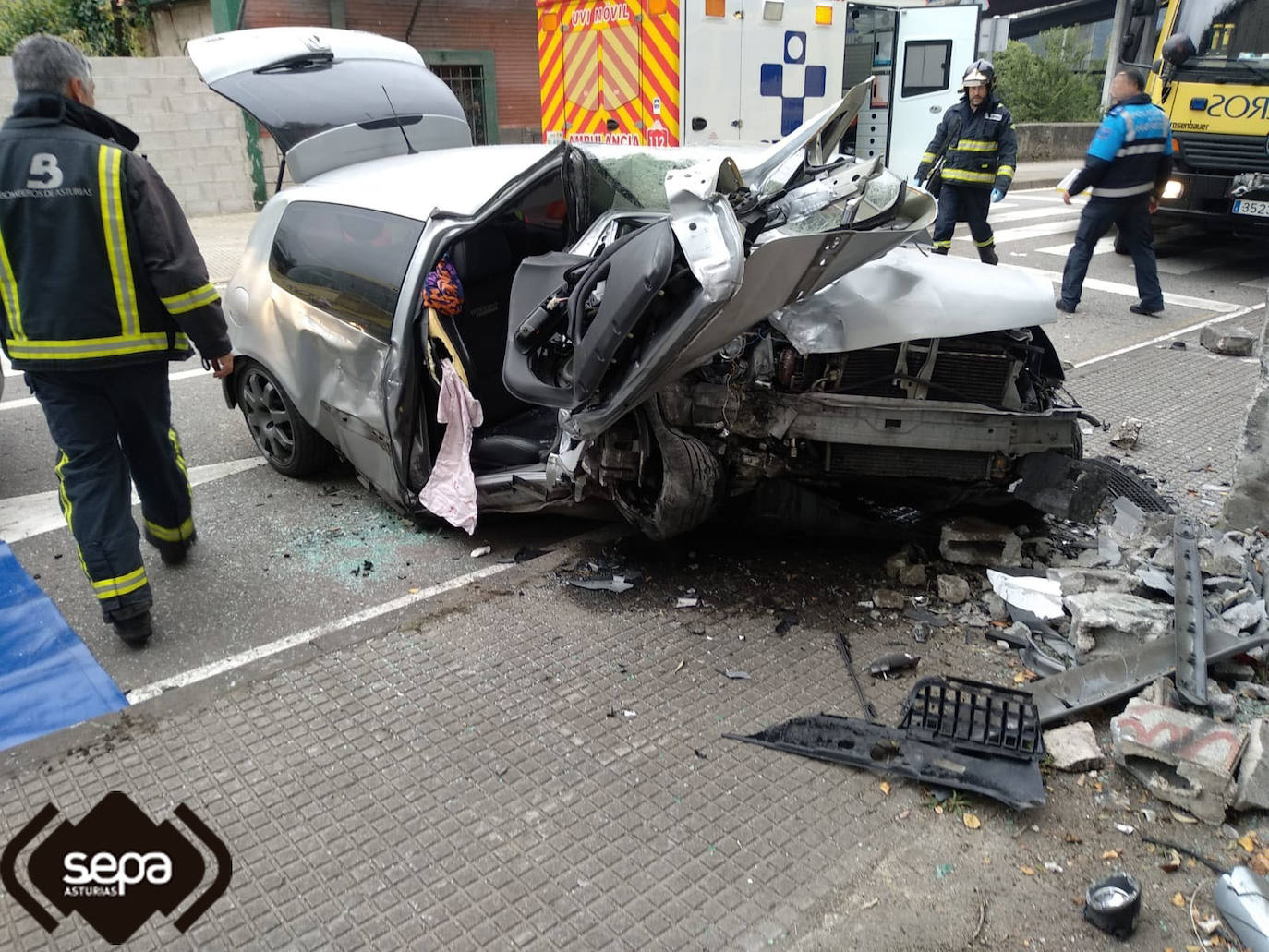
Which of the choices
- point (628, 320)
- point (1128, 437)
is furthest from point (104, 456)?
point (1128, 437)

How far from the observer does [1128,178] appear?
8055 mm

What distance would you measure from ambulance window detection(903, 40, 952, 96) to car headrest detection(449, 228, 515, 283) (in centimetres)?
901

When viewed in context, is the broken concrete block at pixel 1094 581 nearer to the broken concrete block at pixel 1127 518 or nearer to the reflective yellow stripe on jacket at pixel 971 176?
the broken concrete block at pixel 1127 518

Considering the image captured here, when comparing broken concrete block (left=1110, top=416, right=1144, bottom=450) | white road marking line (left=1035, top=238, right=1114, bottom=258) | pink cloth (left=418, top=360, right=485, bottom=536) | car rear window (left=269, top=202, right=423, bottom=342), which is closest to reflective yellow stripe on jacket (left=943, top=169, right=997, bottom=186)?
white road marking line (left=1035, top=238, right=1114, bottom=258)

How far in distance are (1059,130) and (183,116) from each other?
15.9 metres

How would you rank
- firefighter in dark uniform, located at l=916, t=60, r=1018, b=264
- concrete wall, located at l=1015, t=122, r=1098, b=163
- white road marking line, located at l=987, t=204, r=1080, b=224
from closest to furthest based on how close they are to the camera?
firefighter in dark uniform, located at l=916, t=60, r=1018, b=264 < white road marking line, located at l=987, t=204, r=1080, b=224 < concrete wall, located at l=1015, t=122, r=1098, b=163

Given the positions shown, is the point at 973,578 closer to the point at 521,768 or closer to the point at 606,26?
the point at 521,768

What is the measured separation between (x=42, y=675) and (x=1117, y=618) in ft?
12.5

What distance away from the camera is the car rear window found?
426cm

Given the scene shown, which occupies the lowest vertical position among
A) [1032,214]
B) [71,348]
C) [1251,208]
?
[1032,214]

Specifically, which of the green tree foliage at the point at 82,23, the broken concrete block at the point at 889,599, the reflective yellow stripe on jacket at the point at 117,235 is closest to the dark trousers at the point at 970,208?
the broken concrete block at the point at 889,599

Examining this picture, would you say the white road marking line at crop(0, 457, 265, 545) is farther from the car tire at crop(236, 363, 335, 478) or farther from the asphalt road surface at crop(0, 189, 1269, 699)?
the car tire at crop(236, 363, 335, 478)

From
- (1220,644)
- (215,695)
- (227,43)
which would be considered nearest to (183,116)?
(227,43)

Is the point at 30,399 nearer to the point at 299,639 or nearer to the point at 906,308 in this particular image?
the point at 299,639
